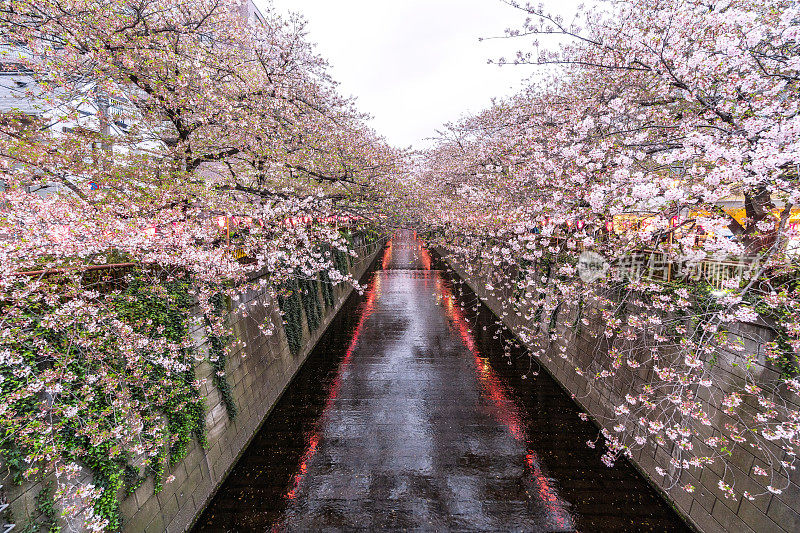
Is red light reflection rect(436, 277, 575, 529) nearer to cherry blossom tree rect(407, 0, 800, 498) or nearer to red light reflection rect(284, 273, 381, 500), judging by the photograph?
cherry blossom tree rect(407, 0, 800, 498)

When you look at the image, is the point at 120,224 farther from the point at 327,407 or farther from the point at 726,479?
the point at 726,479

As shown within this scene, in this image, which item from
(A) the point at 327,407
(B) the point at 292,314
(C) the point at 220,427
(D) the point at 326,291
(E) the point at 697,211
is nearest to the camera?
(E) the point at 697,211

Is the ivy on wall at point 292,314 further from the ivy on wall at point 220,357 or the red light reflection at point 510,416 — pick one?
the red light reflection at point 510,416

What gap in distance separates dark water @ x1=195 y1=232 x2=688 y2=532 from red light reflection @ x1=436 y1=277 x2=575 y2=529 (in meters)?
0.03

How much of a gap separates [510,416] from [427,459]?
2820 millimetres

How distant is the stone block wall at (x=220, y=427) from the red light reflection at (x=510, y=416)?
250 inches

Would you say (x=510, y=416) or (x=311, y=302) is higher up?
(x=311, y=302)

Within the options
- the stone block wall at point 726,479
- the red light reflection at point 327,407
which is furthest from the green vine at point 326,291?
the stone block wall at point 726,479

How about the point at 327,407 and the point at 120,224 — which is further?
the point at 327,407

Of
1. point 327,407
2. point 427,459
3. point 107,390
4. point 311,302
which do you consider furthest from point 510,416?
point 107,390

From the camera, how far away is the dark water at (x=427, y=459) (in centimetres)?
568

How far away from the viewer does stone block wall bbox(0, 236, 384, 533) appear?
4.45 m

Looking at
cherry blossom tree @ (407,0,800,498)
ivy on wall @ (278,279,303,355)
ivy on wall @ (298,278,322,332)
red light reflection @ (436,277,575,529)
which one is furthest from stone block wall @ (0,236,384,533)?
cherry blossom tree @ (407,0,800,498)

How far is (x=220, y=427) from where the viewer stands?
263 inches
